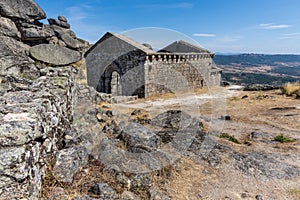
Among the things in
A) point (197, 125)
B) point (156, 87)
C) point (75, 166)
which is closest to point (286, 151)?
point (197, 125)

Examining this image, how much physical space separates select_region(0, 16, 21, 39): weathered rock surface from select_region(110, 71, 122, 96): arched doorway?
Answer: 10.1 meters

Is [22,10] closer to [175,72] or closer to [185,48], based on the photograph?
[175,72]

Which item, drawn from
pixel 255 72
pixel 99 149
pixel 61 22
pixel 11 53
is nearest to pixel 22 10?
pixel 11 53

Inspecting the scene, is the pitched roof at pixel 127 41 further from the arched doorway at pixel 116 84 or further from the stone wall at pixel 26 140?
Result: the stone wall at pixel 26 140

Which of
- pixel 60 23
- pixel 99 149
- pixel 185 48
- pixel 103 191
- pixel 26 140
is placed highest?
pixel 60 23

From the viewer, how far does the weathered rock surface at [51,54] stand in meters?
6.58

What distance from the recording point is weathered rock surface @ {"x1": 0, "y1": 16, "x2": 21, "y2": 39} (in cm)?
622

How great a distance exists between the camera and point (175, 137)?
550cm

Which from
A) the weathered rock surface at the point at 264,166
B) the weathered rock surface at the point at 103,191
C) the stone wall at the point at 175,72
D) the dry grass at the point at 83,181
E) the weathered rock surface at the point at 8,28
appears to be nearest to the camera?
the dry grass at the point at 83,181

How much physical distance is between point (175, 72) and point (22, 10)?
12093 millimetres

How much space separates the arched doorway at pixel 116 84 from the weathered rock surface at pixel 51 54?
9147 mm

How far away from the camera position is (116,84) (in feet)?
55.9

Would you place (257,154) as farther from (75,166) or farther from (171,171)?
(75,166)

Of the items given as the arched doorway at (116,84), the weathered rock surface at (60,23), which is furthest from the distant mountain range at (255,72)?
the weathered rock surface at (60,23)
